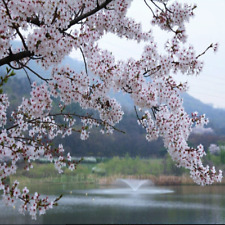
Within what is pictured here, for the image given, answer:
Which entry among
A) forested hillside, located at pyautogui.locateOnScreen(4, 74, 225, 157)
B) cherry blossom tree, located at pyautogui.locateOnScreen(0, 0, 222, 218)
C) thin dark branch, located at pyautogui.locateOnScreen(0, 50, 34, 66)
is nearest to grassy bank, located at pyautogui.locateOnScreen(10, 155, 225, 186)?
forested hillside, located at pyautogui.locateOnScreen(4, 74, 225, 157)

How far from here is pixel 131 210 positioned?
1645cm

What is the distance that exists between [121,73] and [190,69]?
1.13 meters

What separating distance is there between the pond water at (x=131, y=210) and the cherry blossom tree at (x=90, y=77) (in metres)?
10.0

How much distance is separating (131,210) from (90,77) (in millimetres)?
13422

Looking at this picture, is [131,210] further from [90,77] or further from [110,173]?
[110,173]

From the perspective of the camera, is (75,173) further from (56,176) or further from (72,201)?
(72,201)

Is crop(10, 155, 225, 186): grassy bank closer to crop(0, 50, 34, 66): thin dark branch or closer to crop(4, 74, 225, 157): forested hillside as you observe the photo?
crop(4, 74, 225, 157): forested hillside

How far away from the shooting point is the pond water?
567 inches

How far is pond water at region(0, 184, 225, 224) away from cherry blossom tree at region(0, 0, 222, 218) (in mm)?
10027

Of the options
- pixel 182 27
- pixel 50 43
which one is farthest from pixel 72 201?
pixel 50 43

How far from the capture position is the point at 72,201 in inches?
722

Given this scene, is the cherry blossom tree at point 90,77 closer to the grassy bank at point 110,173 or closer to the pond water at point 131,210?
the pond water at point 131,210

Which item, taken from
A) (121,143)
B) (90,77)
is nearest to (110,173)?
(121,143)

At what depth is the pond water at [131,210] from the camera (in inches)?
567
